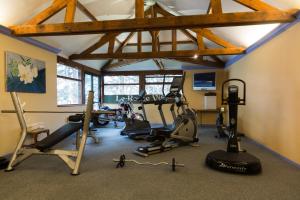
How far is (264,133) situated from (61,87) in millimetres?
5696

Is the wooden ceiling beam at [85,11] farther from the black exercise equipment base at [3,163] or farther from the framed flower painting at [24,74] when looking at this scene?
the black exercise equipment base at [3,163]

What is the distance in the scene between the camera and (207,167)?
336 cm

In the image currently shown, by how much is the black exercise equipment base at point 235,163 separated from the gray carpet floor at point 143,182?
0.09m

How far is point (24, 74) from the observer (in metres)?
4.41

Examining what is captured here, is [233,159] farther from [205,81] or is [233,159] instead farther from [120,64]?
[120,64]

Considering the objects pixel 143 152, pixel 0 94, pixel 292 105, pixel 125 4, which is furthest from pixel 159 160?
pixel 125 4

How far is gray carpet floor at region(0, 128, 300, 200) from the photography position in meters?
2.40

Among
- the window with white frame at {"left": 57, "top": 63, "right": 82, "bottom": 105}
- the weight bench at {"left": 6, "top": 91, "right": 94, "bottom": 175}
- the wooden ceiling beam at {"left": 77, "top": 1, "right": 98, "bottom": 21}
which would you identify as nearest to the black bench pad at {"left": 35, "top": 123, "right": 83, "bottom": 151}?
the weight bench at {"left": 6, "top": 91, "right": 94, "bottom": 175}

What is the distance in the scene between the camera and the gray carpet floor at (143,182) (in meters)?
2.40

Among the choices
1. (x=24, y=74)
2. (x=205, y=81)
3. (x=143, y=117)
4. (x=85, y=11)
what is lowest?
(x=143, y=117)

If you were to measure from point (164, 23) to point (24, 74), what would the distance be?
3.16 metres

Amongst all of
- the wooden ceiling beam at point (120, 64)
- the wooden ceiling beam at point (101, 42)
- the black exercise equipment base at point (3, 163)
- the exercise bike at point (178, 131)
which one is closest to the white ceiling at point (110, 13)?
the wooden ceiling beam at point (101, 42)

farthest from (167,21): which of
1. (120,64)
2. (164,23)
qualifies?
(120,64)

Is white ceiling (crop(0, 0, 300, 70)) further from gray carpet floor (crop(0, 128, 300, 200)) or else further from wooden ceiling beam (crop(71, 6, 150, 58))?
gray carpet floor (crop(0, 128, 300, 200))
